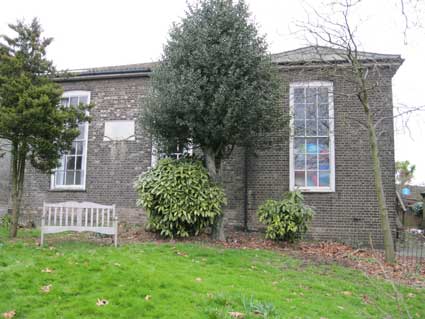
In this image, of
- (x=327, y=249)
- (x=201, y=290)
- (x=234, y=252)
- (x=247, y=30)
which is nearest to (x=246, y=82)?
(x=247, y=30)

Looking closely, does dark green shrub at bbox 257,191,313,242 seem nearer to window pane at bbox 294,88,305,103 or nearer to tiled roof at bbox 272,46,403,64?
window pane at bbox 294,88,305,103

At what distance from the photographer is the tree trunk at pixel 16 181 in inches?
364

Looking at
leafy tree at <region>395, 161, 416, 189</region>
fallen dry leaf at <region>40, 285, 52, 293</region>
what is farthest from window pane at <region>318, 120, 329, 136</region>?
leafy tree at <region>395, 161, 416, 189</region>

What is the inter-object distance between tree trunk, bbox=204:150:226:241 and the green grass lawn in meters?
2.03

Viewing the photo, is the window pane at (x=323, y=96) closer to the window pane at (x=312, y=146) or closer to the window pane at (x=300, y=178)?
the window pane at (x=312, y=146)

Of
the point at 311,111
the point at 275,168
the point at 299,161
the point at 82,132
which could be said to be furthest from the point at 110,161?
the point at 311,111

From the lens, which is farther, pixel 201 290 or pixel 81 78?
pixel 81 78

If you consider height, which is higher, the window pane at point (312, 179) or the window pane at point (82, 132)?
the window pane at point (82, 132)

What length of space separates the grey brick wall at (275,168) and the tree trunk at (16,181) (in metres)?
3.71

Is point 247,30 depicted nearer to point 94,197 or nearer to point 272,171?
point 272,171

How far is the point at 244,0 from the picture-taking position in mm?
10055

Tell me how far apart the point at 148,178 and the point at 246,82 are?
3531mm

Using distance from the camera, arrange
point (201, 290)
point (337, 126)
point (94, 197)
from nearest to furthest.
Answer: point (201, 290)
point (337, 126)
point (94, 197)

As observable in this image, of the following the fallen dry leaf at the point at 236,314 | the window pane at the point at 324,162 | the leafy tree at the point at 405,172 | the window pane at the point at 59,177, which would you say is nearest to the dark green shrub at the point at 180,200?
the window pane at the point at 324,162
